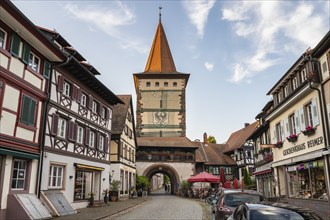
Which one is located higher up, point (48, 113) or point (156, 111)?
point (156, 111)

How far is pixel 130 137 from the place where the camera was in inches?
1420

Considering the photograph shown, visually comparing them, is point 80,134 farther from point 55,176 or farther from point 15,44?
point 15,44

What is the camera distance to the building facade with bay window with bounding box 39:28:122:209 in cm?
1656

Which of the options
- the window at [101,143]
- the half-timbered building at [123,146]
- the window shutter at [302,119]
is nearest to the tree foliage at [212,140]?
the half-timbered building at [123,146]

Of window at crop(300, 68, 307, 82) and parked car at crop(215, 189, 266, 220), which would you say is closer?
parked car at crop(215, 189, 266, 220)

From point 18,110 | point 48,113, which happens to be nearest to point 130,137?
point 48,113

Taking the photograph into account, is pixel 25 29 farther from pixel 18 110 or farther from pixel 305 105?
pixel 305 105

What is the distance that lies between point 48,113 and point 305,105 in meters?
12.7

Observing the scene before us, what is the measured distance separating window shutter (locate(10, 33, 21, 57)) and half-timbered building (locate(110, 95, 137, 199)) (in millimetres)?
17396

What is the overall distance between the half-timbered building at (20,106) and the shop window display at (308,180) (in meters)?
12.5

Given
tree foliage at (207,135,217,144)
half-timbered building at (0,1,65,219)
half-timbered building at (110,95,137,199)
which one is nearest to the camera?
half-timbered building at (0,1,65,219)

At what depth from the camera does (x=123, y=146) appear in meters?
32.2

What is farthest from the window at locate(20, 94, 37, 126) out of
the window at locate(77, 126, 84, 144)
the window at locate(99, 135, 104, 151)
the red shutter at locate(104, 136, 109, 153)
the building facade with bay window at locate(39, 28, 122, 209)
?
the red shutter at locate(104, 136, 109, 153)

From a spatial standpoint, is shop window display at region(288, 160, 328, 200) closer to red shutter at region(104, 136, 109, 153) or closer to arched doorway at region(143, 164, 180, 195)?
red shutter at region(104, 136, 109, 153)
